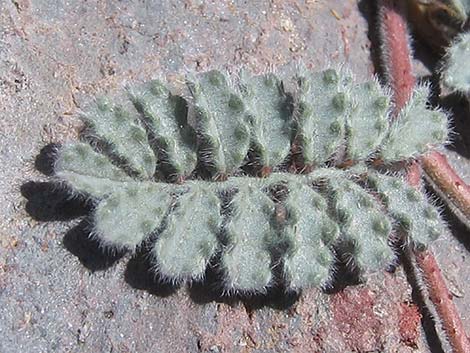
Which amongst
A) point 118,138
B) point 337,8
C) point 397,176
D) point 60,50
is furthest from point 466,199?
point 60,50

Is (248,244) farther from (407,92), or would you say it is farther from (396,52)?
(396,52)

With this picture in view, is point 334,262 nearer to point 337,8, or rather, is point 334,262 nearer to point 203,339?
point 203,339

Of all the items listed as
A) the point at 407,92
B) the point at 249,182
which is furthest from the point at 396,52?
the point at 249,182

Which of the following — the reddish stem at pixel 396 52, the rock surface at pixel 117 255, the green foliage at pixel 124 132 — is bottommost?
the rock surface at pixel 117 255

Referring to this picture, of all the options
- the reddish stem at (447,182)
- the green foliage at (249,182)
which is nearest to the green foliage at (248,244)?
the green foliage at (249,182)

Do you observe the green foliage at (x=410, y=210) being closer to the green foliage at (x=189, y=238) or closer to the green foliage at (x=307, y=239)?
the green foliage at (x=307, y=239)

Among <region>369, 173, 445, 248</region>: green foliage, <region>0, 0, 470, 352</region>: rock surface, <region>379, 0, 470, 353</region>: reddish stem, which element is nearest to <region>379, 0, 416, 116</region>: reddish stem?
<region>379, 0, 470, 353</region>: reddish stem
